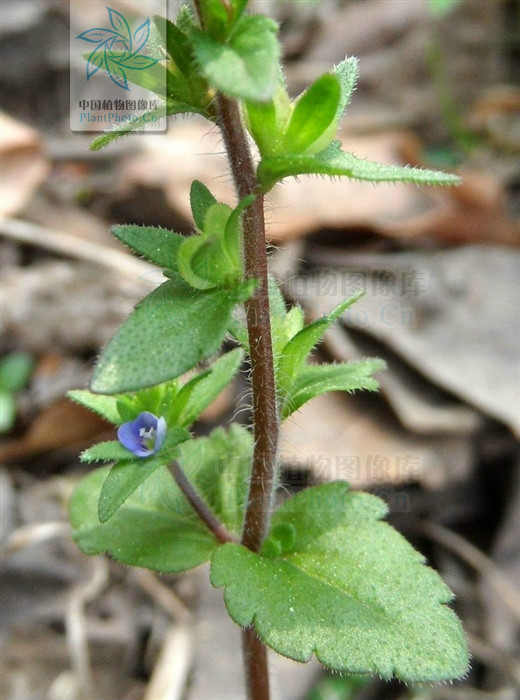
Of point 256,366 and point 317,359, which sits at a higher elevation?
point 256,366

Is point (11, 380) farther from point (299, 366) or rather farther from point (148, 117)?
point (148, 117)

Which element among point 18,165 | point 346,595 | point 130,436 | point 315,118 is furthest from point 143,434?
point 18,165

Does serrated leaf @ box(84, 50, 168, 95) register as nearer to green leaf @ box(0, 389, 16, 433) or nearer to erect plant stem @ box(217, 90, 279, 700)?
erect plant stem @ box(217, 90, 279, 700)

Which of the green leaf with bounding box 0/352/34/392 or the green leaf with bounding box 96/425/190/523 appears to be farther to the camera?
the green leaf with bounding box 0/352/34/392

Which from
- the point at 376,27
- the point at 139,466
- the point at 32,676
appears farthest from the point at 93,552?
the point at 376,27

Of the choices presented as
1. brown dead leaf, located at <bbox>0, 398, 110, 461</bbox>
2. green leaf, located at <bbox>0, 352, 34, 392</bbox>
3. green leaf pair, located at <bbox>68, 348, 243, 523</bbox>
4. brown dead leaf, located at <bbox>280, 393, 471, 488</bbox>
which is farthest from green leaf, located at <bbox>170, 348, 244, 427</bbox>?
green leaf, located at <bbox>0, 352, 34, 392</bbox>

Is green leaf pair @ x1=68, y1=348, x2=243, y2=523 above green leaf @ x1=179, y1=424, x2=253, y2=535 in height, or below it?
above
